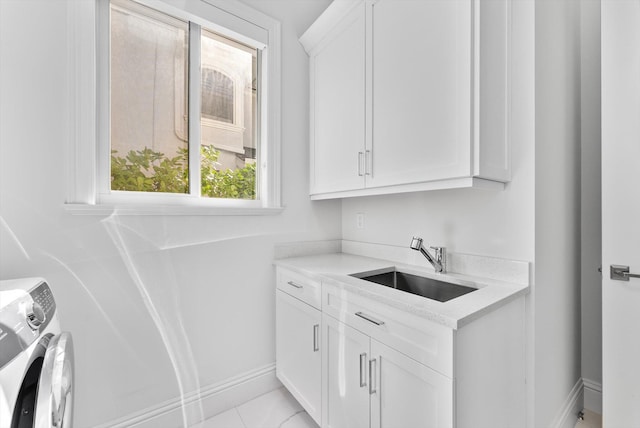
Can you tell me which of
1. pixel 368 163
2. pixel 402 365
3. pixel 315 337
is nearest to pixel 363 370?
pixel 402 365

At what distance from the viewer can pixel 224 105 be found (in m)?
1.89

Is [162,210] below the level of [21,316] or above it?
above

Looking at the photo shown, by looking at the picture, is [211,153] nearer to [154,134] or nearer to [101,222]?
[154,134]

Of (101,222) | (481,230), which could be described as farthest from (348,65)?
(101,222)

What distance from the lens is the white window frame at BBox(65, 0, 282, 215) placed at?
4.43ft

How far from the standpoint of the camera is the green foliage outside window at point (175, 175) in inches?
61.2

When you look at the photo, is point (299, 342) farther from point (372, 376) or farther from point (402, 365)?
point (402, 365)

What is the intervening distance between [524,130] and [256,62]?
5.35 ft

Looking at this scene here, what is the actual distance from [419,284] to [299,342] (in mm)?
737

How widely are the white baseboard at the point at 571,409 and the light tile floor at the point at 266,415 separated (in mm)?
1226

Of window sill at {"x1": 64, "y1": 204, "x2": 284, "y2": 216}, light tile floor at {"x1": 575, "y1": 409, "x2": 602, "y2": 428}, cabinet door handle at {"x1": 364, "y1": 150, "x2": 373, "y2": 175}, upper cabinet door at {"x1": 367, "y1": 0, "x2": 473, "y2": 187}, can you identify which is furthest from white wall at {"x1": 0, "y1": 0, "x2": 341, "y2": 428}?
light tile floor at {"x1": 575, "y1": 409, "x2": 602, "y2": 428}

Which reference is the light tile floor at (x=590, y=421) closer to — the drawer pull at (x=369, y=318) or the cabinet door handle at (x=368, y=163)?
the drawer pull at (x=369, y=318)

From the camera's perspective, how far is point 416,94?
132 centimetres

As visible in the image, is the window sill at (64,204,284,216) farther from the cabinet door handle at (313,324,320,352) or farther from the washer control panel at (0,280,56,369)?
the cabinet door handle at (313,324,320,352)
